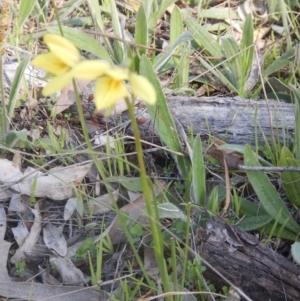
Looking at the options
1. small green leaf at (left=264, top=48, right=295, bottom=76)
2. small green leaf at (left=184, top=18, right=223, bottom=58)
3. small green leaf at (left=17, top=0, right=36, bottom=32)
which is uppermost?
small green leaf at (left=17, top=0, right=36, bottom=32)

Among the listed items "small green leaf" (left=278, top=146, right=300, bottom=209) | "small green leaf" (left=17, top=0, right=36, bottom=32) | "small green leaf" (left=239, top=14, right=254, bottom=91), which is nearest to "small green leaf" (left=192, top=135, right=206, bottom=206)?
"small green leaf" (left=278, top=146, right=300, bottom=209)

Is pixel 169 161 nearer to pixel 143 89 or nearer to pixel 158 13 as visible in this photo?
pixel 158 13

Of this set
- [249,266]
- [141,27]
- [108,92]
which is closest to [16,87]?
[141,27]

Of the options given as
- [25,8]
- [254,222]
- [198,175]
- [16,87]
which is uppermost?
[25,8]

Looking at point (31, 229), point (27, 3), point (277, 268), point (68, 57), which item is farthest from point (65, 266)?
point (27, 3)

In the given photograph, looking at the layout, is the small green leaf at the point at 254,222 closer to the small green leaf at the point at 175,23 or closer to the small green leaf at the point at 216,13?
the small green leaf at the point at 175,23

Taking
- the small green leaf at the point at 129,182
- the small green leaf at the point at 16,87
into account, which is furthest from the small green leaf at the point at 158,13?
the small green leaf at the point at 129,182

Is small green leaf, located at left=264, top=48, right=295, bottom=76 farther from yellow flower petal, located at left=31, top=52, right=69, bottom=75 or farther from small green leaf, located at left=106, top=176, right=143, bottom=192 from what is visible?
yellow flower petal, located at left=31, top=52, right=69, bottom=75

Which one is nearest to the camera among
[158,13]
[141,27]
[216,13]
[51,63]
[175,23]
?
[51,63]
